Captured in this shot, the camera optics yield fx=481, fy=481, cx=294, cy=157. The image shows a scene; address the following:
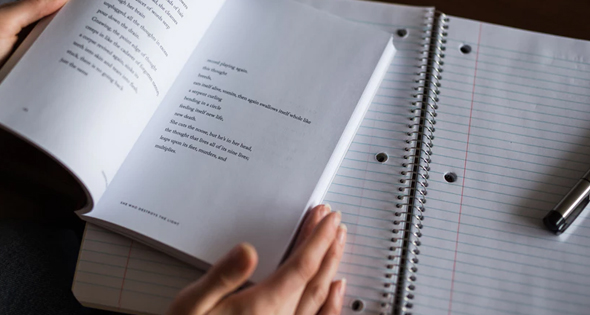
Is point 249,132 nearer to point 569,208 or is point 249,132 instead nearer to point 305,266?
point 305,266

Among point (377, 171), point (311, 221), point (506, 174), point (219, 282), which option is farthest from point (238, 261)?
point (506, 174)

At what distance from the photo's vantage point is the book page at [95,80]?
573 millimetres

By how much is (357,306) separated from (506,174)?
0.93ft

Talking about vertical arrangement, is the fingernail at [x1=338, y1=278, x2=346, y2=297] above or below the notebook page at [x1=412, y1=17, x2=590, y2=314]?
below

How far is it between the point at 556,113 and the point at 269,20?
0.46m

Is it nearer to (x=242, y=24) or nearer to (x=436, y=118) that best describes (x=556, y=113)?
(x=436, y=118)

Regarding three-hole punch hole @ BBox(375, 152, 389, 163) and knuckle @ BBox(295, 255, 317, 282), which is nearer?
knuckle @ BBox(295, 255, 317, 282)

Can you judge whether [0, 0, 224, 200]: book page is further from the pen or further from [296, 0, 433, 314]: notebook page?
the pen

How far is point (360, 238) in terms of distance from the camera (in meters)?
0.64

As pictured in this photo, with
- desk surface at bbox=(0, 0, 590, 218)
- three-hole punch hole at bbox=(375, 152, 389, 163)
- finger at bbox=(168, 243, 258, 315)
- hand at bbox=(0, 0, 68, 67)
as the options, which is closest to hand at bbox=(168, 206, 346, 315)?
finger at bbox=(168, 243, 258, 315)

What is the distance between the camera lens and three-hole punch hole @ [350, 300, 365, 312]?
23.6 inches

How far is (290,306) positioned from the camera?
0.54m

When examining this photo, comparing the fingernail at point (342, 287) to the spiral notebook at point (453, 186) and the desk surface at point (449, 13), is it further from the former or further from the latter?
the desk surface at point (449, 13)

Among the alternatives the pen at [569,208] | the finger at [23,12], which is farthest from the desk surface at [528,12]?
the finger at [23,12]
